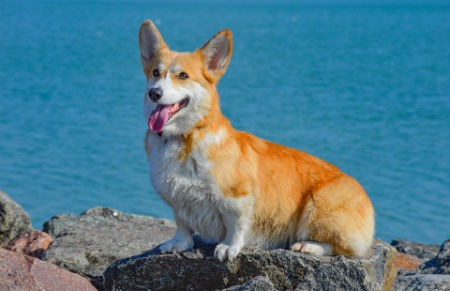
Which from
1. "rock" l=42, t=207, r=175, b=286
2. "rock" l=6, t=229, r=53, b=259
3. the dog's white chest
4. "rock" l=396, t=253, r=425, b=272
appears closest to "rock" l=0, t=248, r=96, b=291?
"rock" l=42, t=207, r=175, b=286

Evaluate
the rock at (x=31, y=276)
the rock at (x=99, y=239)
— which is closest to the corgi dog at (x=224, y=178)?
the rock at (x=31, y=276)

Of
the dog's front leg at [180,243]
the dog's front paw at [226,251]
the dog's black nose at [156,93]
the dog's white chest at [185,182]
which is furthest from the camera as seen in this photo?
the dog's front leg at [180,243]

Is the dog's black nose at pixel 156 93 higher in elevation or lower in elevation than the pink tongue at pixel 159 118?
higher

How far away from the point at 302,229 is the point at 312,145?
50.0 feet

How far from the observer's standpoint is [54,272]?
651 centimetres

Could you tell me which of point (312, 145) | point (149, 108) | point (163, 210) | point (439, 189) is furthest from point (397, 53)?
point (149, 108)

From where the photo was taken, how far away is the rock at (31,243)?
9234mm

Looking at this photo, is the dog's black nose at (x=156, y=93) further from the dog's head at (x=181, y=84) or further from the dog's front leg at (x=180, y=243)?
the dog's front leg at (x=180, y=243)

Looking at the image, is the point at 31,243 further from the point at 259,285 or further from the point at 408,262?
the point at 408,262

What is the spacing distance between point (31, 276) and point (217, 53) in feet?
7.90

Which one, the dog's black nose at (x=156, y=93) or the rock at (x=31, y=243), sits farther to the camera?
the rock at (x=31, y=243)

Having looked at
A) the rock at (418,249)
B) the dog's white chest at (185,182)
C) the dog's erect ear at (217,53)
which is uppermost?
the dog's erect ear at (217,53)

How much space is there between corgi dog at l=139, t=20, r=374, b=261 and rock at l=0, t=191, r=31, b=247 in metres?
3.62

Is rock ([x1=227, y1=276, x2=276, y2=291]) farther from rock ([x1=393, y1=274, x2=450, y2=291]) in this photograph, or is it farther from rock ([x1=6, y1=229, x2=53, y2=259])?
rock ([x1=6, y1=229, x2=53, y2=259])
